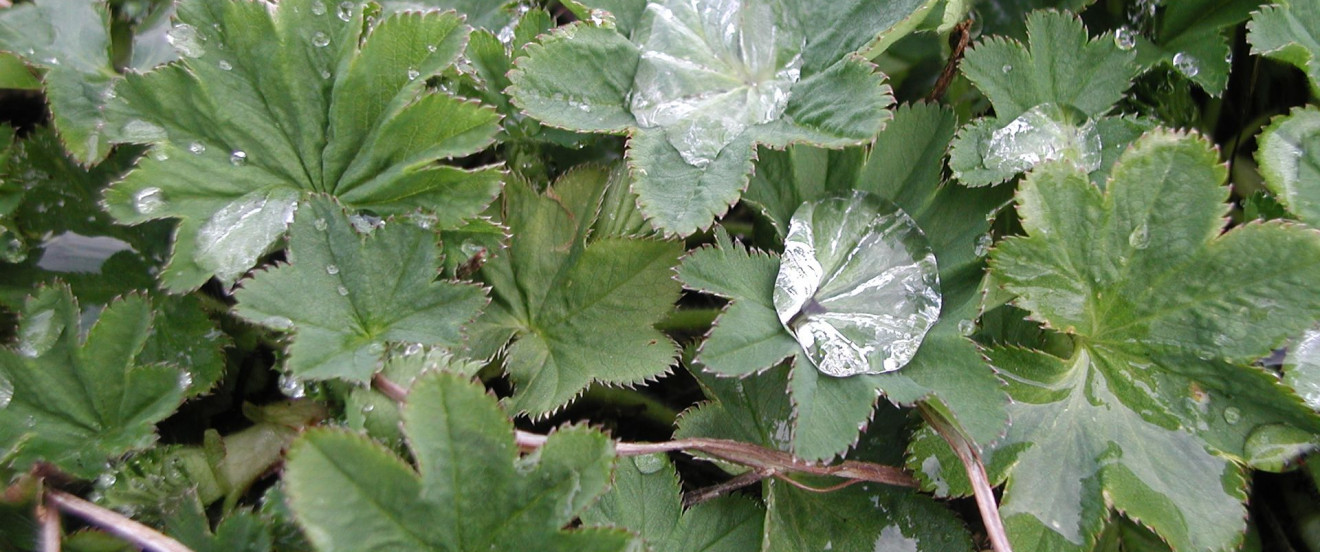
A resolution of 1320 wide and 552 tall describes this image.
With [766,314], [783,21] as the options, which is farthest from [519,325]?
[783,21]

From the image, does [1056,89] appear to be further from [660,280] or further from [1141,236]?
[660,280]

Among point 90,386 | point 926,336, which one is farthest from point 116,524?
point 926,336

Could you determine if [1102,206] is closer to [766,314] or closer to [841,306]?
[841,306]

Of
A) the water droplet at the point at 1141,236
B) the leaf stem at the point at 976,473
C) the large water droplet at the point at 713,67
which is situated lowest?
the leaf stem at the point at 976,473

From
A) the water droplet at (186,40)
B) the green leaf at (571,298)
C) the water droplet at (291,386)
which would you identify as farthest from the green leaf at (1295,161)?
the water droplet at (186,40)

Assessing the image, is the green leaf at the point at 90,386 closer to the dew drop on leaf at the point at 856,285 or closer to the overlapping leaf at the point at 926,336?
the overlapping leaf at the point at 926,336

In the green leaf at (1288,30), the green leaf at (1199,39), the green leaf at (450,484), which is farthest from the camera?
the green leaf at (1199,39)
